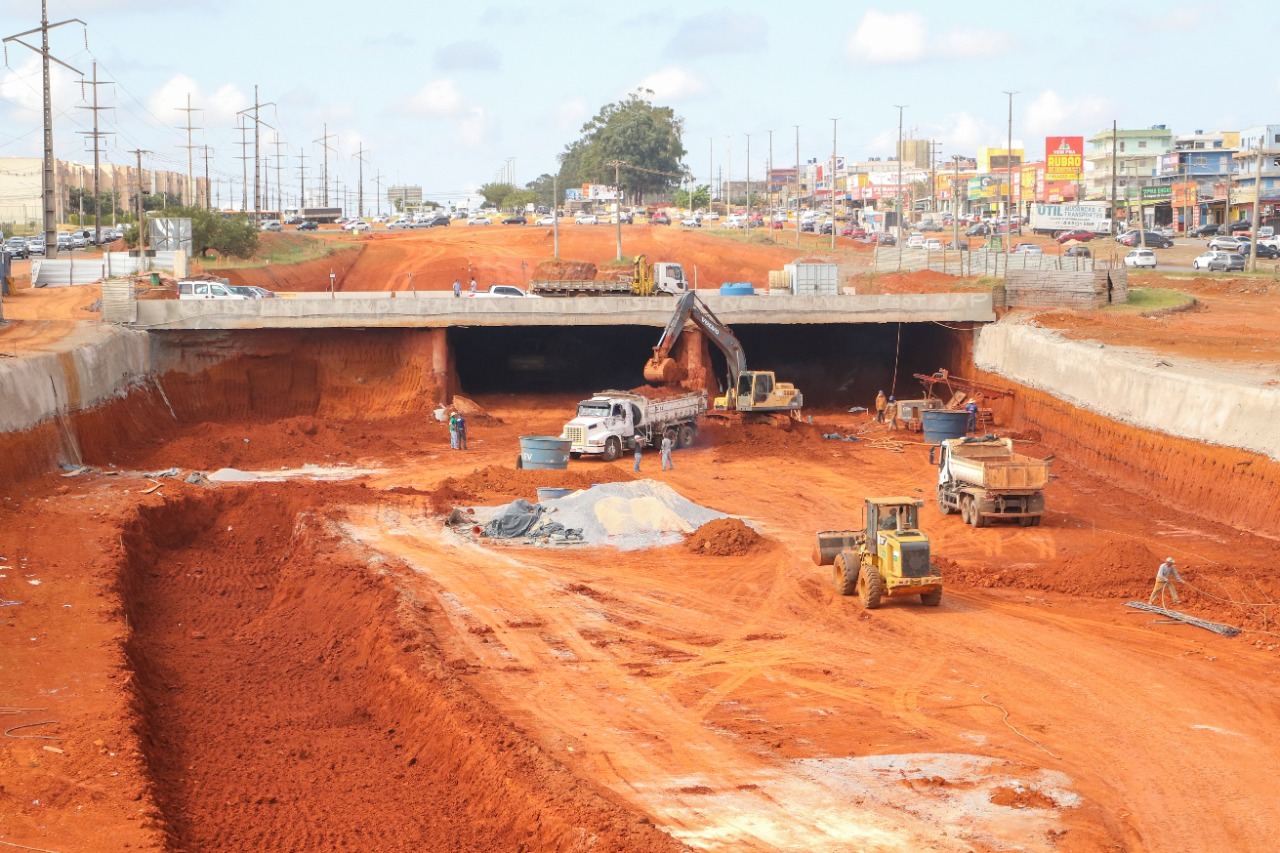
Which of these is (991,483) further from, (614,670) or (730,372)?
(730,372)

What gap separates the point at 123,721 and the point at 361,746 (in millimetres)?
3060

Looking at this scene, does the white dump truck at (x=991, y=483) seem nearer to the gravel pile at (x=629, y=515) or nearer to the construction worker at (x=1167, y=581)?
the gravel pile at (x=629, y=515)

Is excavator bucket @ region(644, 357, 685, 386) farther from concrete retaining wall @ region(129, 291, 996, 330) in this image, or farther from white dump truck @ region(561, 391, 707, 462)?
concrete retaining wall @ region(129, 291, 996, 330)

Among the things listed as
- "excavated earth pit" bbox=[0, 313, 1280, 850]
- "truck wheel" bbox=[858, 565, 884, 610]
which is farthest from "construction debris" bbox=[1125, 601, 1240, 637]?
"truck wheel" bbox=[858, 565, 884, 610]

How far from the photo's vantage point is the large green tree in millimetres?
140500

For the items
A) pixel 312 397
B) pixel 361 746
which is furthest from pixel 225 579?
pixel 312 397

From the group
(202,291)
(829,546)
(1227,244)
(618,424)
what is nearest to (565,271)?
(202,291)

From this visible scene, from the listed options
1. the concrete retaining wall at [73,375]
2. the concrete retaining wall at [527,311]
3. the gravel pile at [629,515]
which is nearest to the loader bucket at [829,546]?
the gravel pile at [629,515]

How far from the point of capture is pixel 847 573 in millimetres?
24047

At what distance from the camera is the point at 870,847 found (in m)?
13.5

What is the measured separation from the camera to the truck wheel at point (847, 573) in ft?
78.9

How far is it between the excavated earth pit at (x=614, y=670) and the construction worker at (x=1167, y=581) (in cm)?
32

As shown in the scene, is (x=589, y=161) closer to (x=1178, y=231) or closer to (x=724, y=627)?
(x=1178, y=231)

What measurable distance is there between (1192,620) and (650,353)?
38867mm
